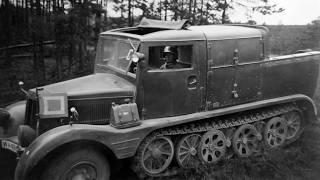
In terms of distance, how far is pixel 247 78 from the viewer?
641cm

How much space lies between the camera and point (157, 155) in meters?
5.62

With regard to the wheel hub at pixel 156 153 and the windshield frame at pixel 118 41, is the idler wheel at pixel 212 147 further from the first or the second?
the windshield frame at pixel 118 41

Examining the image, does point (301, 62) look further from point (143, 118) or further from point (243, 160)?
point (143, 118)

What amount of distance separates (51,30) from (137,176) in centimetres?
728

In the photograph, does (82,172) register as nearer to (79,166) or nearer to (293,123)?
(79,166)

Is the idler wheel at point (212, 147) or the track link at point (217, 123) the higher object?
the track link at point (217, 123)

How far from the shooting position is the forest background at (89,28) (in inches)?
435

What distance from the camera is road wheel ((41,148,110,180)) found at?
4.91 metres

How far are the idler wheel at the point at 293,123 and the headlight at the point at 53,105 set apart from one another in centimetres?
437

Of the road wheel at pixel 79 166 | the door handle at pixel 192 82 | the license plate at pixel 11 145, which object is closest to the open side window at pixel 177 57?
the door handle at pixel 192 82

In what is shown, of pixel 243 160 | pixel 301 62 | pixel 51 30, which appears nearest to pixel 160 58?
pixel 243 160

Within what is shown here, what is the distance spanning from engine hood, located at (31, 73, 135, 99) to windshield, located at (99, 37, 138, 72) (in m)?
0.27

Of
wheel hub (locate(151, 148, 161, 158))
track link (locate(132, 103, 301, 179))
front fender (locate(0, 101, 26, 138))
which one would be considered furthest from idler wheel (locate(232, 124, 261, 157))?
front fender (locate(0, 101, 26, 138))

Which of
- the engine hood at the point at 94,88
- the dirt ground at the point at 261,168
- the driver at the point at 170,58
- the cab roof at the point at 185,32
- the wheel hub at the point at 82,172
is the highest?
the cab roof at the point at 185,32
